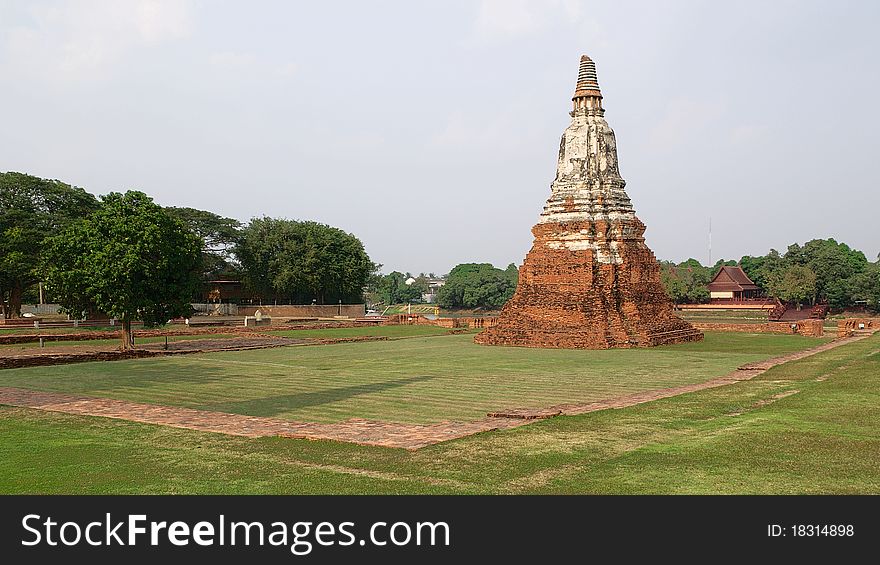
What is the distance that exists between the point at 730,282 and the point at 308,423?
67.4 metres

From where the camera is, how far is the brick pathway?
30.0ft

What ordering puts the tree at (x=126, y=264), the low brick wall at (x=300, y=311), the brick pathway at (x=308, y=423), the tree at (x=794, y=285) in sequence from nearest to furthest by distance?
the brick pathway at (x=308, y=423) < the tree at (x=126, y=264) < the low brick wall at (x=300, y=311) < the tree at (x=794, y=285)

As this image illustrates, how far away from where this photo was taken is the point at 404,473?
7.20 metres

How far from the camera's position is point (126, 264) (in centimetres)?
2345

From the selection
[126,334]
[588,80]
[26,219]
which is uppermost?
[588,80]

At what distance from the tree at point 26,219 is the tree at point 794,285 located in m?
54.2

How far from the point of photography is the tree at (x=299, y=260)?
5756 centimetres

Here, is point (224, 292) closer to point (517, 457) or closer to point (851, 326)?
point (851, 326)

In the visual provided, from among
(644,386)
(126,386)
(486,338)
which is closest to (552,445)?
(644,386)

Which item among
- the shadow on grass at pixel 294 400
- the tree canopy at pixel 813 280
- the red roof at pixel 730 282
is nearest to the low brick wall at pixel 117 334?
the shadow on grass at pixel 294 400

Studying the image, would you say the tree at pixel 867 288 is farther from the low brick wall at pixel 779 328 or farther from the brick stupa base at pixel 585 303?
the brick stupa base at pixel 585 303

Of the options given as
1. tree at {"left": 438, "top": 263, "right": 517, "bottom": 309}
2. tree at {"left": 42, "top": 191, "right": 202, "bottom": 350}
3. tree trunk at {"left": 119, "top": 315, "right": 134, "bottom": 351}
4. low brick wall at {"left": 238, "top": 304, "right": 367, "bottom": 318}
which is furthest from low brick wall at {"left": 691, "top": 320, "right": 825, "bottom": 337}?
tree at {"left": 438, "top": 263, "right": 517, "bottom": 309}

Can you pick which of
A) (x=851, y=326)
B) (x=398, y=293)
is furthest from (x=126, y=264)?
(x=398, y=293)
